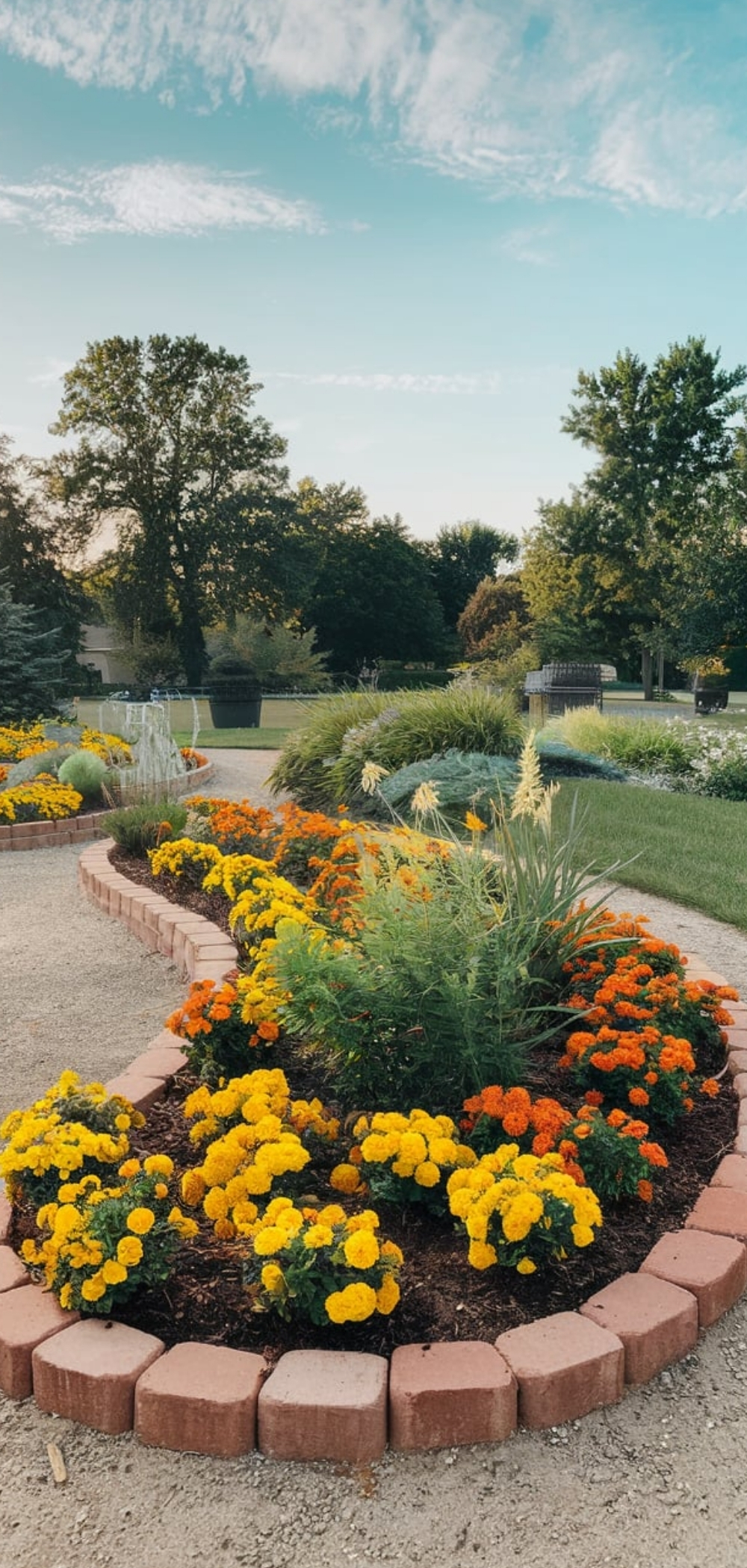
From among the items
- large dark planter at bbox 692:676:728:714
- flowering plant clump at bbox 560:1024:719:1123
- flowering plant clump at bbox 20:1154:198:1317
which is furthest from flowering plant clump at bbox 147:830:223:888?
large dark planter at bbox 692:676:728:714

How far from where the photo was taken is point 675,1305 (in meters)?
1.59

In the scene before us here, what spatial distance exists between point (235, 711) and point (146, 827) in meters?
12.4

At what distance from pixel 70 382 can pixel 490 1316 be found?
1228 inches

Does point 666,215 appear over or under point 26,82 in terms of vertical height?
under

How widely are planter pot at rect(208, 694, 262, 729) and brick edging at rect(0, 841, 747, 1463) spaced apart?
1597 cm

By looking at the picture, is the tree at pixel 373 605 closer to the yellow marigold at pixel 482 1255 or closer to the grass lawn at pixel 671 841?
the grass lawn at pixel 671 841

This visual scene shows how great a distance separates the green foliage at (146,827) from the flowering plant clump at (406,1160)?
3476 mm

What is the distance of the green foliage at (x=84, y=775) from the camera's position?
7.00 m

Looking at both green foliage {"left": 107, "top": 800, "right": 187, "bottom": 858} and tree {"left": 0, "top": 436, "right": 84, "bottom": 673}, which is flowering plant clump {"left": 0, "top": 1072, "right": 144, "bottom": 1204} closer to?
green foliage {"left": 107, "top": 800, "right": 187, "bottom": 858}

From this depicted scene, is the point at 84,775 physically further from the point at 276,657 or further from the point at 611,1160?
the point at 276,657

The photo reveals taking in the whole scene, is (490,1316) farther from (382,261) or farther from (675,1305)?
(382,261)

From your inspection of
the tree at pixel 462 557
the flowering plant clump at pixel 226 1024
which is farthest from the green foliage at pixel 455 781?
the tree at pixel 462 557

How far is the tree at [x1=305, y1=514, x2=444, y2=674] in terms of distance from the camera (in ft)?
117

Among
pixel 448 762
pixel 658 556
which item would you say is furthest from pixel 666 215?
pixel 658 556
